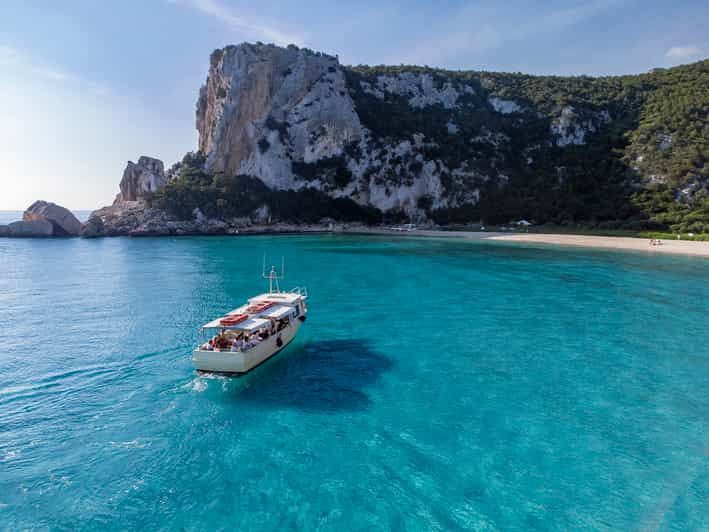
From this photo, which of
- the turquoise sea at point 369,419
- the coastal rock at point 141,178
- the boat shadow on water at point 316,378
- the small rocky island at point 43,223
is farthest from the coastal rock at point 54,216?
the boat shadow on water at point 316,378

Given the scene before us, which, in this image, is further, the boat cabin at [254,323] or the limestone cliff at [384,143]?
the limestone cliff at [384,143]

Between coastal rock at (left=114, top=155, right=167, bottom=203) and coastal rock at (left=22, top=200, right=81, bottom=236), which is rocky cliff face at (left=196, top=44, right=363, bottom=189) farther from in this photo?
coastal rock at (left=22, top=200, right=81, bottom=236)

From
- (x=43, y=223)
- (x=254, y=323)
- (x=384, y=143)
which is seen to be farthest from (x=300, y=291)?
(x=384, y=143)

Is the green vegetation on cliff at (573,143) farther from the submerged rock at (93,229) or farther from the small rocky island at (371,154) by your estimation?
the submerged rock at (93,229)

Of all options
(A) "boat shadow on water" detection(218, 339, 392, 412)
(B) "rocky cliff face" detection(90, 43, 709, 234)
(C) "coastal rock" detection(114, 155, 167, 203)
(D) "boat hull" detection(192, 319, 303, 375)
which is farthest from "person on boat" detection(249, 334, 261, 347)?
(C) "coastal rock" detection(114, 155, 167, 203)

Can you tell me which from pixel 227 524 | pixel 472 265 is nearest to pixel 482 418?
pixel 227 524

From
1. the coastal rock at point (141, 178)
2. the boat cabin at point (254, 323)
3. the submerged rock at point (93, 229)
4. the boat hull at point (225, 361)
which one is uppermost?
the coastal rock at point (141, 178)

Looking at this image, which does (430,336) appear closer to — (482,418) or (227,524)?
(482,418)
